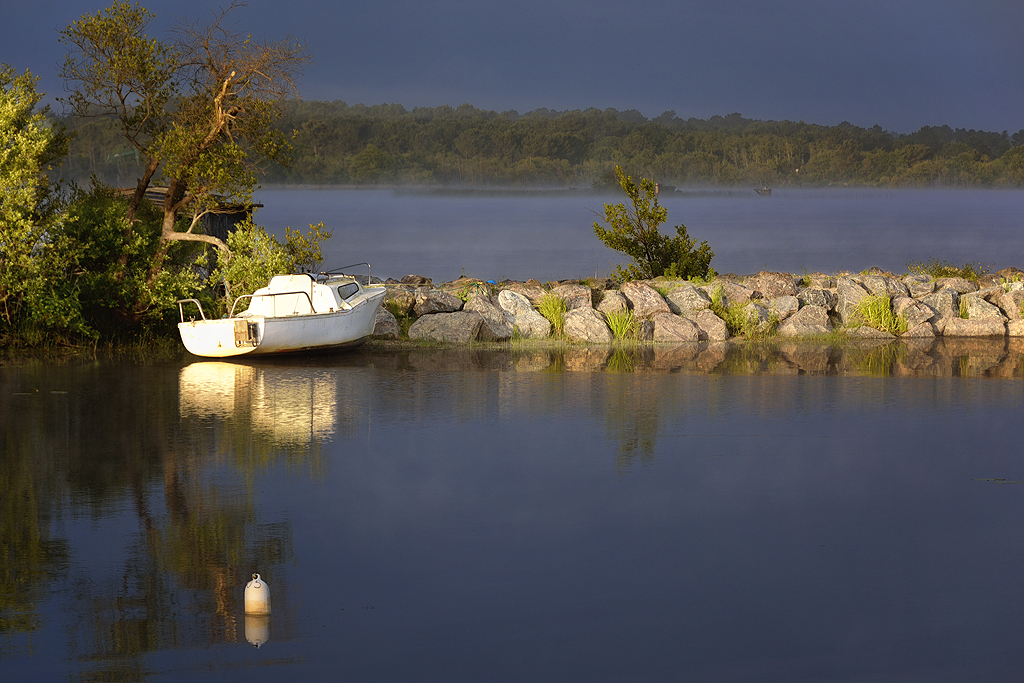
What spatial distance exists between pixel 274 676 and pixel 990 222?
103481 mm

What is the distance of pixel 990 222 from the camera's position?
96.2 m

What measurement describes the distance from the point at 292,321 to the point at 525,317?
13.4ft

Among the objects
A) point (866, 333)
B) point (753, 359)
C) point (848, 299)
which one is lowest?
point (753, 359)

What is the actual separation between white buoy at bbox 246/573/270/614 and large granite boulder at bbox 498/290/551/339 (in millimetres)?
10576

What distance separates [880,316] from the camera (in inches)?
656

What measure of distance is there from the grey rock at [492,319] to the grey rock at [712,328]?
305cm

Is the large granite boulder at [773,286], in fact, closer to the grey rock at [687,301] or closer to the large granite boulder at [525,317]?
the grey rock at [687,301]

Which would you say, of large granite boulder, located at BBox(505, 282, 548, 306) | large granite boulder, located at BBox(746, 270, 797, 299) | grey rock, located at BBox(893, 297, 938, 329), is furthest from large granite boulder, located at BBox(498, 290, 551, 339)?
grey rock, located at BBox(893, 297, 938, 329)

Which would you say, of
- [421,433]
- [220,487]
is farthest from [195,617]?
[421,433]

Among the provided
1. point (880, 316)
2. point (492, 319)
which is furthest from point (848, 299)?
point (492, 319)

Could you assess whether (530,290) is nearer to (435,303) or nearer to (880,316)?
(435,303)

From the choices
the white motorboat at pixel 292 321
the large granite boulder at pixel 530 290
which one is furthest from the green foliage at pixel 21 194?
the large granite boulder at pixel 530 290

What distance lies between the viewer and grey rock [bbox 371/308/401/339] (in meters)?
15.7

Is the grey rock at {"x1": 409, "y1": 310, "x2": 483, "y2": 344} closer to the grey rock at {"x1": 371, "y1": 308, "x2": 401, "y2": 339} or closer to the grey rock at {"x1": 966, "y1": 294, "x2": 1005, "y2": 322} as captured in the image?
the grey rock at {"x1": 371, "y1": 308, "x2": 401, "y2": 339}
